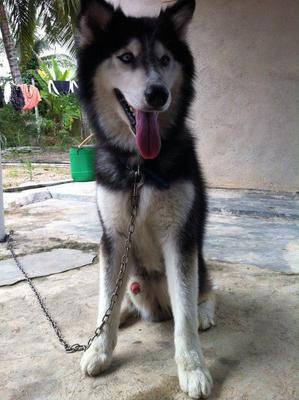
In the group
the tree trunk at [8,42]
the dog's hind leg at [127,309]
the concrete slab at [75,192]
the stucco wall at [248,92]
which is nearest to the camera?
the dog's hind leg at [127,309]

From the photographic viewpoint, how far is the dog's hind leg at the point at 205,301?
2.28 metres

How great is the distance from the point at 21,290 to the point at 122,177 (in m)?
1.39

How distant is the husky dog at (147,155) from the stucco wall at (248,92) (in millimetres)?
4043

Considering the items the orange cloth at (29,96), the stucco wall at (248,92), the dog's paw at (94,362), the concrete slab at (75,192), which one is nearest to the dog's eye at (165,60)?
the dog's paw at (94,362)

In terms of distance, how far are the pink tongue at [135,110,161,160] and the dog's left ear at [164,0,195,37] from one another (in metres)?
0.59


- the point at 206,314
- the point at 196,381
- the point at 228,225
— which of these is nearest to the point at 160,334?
the point at 206,314

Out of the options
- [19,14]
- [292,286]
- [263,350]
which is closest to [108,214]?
[263,350]

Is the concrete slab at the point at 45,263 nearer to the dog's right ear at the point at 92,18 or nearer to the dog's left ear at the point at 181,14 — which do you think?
the dog's right ear at the point at 92,18

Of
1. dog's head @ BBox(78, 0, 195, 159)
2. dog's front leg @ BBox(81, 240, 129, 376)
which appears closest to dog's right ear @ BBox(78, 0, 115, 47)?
dog's head @ BBox(78, 0, 195, 159)

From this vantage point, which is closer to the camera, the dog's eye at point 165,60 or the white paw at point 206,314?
the dog's eye at point 165,60

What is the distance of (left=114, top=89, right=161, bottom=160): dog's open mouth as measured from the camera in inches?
78.0

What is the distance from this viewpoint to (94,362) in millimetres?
1886

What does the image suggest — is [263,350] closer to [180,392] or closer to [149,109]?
[180,392]

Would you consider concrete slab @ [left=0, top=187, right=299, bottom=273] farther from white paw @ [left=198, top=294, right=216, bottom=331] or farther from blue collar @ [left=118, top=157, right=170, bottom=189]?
blue collar @ [left=118, top=157, right=170, bottom=189]
